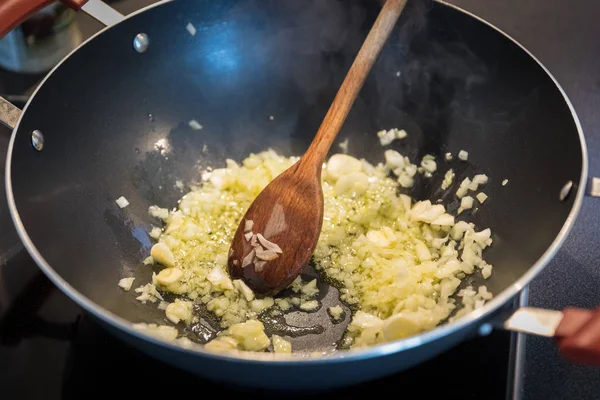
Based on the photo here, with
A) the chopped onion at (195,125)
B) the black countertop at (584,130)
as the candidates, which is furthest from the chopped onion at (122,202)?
the black countertop at (584,130)

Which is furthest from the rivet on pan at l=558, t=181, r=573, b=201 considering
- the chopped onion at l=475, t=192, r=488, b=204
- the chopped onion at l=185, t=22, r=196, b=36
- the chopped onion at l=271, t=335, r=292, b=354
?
the chopped onion at l=185, t=22, r=196, b=36

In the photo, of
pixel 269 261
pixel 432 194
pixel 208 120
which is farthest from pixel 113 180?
pixel 432 194

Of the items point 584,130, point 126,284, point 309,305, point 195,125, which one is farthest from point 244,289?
point 584,130

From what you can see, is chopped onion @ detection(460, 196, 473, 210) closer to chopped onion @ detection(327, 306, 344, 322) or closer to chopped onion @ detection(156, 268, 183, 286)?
chopped onion @ detection(327, 306, 344, 322)

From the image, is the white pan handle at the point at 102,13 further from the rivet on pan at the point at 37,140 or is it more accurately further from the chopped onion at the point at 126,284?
the chopped onion at the point at 126,284

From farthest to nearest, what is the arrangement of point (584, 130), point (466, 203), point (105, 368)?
1. point (584, 130)
2. point (466, 203)
3. point (105, 368)

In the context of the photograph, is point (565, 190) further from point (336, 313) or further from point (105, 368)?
point (105, 368)
